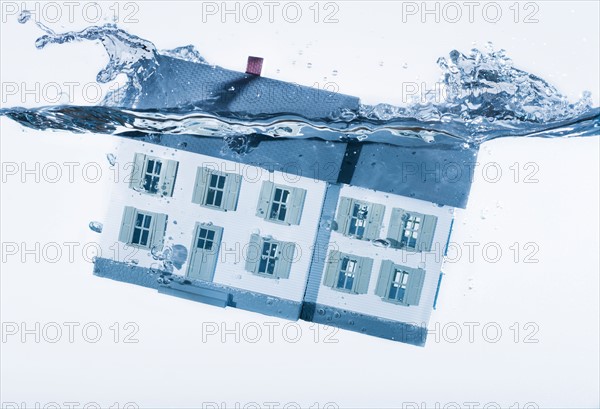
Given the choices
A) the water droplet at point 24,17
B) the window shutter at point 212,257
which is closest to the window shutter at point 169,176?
the window shutter at point 212,257

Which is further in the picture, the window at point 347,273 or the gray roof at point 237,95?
the window at point 347,273

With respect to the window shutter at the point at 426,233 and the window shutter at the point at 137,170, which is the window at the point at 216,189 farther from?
the window shutter at the point at 426,233

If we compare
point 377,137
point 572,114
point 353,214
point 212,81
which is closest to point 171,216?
point 212,81

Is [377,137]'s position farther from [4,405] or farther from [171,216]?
[4,405]

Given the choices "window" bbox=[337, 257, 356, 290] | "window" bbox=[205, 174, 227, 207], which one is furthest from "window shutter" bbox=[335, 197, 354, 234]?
"window" bbox=[205, 174, 227, 207]

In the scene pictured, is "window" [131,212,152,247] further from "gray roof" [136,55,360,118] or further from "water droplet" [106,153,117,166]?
"gray roof" [136,55,360,118]

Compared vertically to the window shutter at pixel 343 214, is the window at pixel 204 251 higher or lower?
lower
